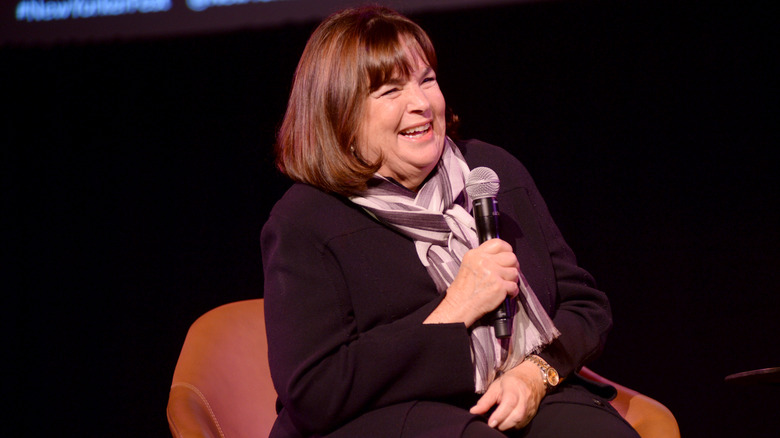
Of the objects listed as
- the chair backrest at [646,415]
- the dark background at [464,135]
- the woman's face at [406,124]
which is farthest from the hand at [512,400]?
the dark background at [464,135]

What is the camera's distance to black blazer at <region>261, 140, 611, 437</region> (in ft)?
4.74

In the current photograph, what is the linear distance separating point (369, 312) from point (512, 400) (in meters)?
0.36

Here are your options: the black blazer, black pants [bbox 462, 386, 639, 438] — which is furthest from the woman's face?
black pants [bbox 462, 386, 639, 438]

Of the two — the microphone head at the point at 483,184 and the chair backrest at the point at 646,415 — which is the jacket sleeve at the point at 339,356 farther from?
the chair backrest at the point at 646,415

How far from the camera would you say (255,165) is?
2.87 meters

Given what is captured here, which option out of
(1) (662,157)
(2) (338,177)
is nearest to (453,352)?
(2) (338,177)

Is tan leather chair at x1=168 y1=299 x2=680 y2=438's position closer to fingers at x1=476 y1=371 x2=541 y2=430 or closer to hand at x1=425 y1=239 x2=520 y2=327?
fingers at x1=476 y1=371 x2=541 y2=430

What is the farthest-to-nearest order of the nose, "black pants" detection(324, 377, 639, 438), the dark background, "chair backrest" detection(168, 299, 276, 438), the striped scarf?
the dark background
"chair backrest" detection(168, 299, 276, 438)
the nose
the striped scarf
"black pants" detection(324, 377, 639, 438)

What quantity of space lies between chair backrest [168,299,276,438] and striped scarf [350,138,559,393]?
662 millimetres

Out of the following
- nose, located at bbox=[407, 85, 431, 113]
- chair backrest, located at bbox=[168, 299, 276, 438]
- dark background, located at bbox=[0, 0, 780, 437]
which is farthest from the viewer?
dark background, located at bbox=[0, 0, 780, 437]

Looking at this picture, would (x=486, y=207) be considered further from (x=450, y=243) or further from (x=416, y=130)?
(x=416, y=130)

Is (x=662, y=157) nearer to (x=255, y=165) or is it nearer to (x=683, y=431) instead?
(x=683, y=431)

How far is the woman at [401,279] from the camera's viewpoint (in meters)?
1.45

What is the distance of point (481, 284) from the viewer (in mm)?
1458
